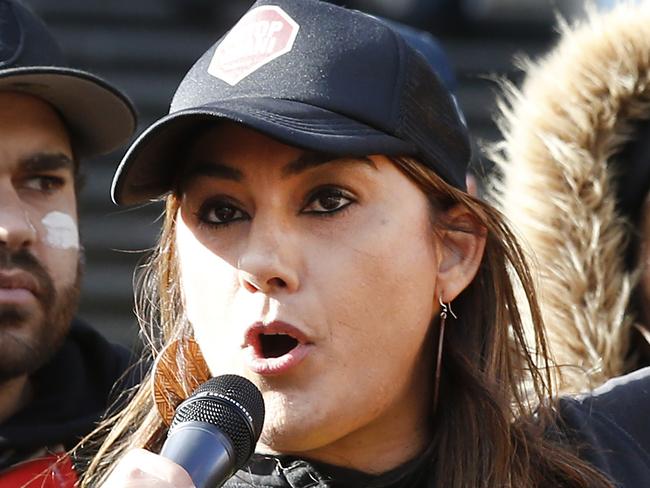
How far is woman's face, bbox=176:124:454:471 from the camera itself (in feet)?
6.82

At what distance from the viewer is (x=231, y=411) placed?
1820 millimetres

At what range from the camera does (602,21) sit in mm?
2945

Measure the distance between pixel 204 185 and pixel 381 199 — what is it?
30 centimetres

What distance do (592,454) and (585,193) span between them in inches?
26.8

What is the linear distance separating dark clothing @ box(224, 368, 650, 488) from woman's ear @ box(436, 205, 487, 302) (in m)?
0.29

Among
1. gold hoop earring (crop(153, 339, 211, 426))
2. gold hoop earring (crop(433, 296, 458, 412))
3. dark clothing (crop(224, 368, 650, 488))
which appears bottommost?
gold hoop earring (crop(153, 339, 211, 426))

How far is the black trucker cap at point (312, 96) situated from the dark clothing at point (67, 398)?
2.01 feet

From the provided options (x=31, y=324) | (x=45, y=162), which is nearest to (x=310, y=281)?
(x=31, y=324)

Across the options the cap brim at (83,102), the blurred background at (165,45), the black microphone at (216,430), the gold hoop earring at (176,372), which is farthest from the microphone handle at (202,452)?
the blurred background at (165,45)

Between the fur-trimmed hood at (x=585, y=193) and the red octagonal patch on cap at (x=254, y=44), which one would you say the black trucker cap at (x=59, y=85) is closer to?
the red octagonal patch on cap at (x=254, y=44)

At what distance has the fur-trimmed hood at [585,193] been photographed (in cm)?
279

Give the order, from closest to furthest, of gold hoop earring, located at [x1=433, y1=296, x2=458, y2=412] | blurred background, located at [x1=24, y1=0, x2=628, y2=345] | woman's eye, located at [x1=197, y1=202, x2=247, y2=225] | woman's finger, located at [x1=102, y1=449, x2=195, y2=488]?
woman's finger, located at [x1=102, y1=449, x2=195, y2=488]
woman's eye, located at [x1=197, y1=202, x2=247, y2=225]
gold hoop earring, located at [x1=433, y1=296, x2=458, y2=412]
blurred background, located at [x1=24, y1=0, x2=628, y2=345]

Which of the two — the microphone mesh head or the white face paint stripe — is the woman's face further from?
the white face paint stripe

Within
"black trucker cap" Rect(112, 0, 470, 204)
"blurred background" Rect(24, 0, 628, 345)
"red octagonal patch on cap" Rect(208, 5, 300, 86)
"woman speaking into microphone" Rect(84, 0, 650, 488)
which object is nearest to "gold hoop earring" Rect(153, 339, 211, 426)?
"woman speaking into microphone" Rect(84, 0, 650, 488)
